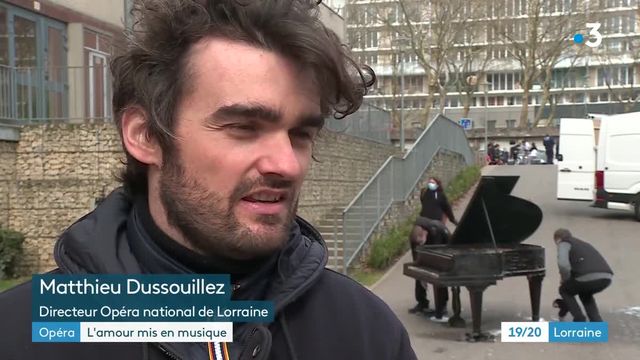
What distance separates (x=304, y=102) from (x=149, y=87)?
0.34 metres

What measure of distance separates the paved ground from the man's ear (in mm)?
6233

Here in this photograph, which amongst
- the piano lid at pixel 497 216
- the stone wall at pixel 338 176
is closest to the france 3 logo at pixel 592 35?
the stone wall at pixel 338 176

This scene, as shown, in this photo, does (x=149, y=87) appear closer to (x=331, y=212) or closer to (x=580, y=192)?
(x=331, y=212)

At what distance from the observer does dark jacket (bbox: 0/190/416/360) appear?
127 cm

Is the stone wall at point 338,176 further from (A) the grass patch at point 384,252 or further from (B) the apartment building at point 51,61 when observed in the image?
(B) the apartment building at point 51,61

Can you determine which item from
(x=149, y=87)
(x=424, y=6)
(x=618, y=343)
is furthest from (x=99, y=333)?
(x=424, y=6)

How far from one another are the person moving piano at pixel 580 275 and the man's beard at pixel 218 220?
740 cm

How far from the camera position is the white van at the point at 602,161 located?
16969mm

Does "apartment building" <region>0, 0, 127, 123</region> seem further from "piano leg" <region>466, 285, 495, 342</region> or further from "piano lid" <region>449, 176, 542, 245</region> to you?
"piano leg" <region>466, 285, 495, 342</region>

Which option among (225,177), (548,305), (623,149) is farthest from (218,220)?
(623,149)

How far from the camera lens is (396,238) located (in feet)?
44.4

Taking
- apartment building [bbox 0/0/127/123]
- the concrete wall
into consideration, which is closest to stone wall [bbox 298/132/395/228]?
apartment building [bbox 0/0/127/123]
